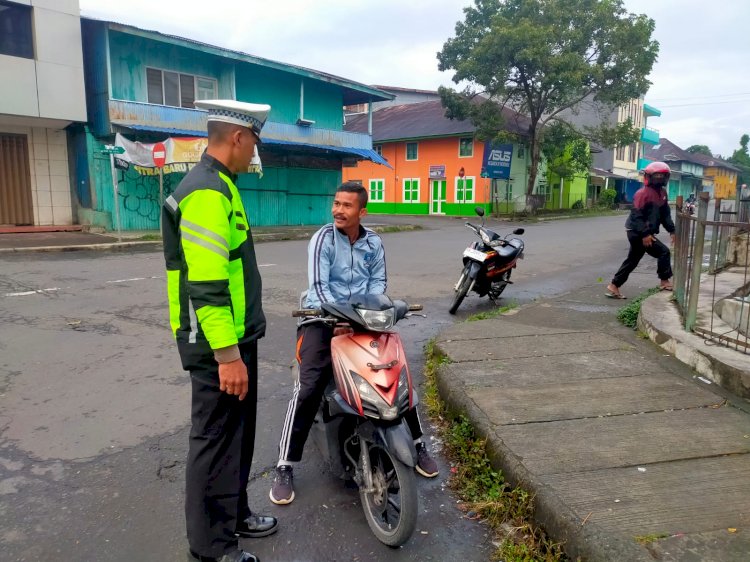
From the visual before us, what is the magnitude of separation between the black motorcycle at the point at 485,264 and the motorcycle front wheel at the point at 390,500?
4.61 metres

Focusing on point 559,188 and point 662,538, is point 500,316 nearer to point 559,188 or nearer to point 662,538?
point 662,538

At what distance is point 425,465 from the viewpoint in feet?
10.2

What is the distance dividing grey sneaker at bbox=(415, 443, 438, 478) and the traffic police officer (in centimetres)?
106

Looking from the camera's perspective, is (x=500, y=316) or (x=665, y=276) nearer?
(x=500, y=316)

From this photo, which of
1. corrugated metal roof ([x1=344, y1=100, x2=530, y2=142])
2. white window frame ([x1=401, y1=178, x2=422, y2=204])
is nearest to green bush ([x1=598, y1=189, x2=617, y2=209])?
corrugated metal roof ([x1=344, y1=100, x2=530, y2=142])

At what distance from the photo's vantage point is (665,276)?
7098mm

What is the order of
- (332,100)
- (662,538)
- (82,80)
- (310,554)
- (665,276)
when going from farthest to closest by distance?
1. (332,100)
2. (82,80)
3. (665,276)
4. (310,554)
5. (662,538)

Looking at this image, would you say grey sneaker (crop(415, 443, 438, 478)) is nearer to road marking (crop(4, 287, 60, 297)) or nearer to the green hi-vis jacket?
the green hi-vis jacket

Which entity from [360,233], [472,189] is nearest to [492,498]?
[360,233]

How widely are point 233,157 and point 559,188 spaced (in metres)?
38.3

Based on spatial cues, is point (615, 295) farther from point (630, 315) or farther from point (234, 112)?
point (234, 112)

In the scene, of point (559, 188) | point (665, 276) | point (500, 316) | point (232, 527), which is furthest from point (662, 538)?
point (559, 188)

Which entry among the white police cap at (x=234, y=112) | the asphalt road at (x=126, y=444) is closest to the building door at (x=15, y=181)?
the asphalt road at (x=126, y=444)

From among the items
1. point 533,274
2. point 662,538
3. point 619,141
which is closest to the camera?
point 662,538
